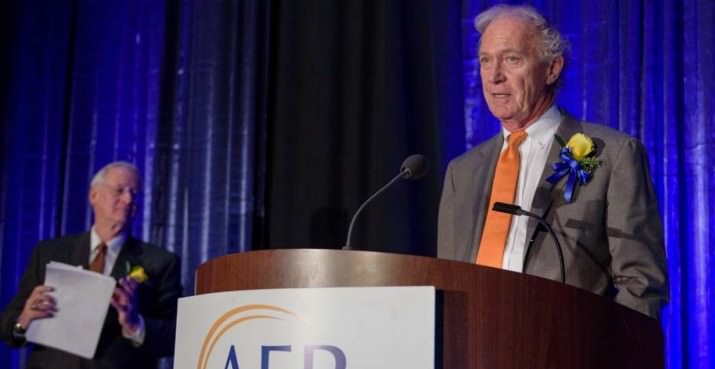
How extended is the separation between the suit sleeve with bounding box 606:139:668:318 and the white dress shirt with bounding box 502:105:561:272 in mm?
253

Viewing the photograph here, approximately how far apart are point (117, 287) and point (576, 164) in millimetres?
2413

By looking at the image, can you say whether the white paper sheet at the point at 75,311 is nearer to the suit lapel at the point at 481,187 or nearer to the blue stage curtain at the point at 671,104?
the suit lapel at the point at 481,187

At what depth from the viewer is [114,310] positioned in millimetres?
4879

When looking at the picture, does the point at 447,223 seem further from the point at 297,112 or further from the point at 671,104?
the point at 297,112

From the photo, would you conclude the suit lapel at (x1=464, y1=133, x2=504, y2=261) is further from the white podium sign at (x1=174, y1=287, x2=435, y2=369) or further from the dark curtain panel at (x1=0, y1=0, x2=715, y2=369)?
the white podium sign at (x1=174, y1=287, x2=435, y2=369)

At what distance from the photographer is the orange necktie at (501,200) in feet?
10.4

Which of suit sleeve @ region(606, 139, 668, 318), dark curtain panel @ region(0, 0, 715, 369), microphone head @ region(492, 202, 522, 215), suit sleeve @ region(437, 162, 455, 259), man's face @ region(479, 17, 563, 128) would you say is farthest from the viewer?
dark curtain panel @ region(0, 0, 715, 369)

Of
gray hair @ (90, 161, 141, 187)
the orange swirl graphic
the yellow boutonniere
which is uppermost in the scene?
gray hair @ (90, 161, 141, 187)

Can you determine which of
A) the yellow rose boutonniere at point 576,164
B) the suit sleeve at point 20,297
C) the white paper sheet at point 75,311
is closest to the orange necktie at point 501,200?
the yellow rose boutonniere at point 576,164

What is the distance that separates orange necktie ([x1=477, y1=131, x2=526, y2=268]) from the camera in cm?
318

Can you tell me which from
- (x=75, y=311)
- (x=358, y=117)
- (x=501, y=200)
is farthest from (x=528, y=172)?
(x=75, y=311)

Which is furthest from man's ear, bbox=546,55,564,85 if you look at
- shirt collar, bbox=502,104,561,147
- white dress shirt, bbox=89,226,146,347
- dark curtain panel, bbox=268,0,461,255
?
white dress shirt, bbox=89,226,146,347

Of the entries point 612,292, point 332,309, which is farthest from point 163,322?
point 332,309

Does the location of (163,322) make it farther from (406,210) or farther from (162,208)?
(406,210)
